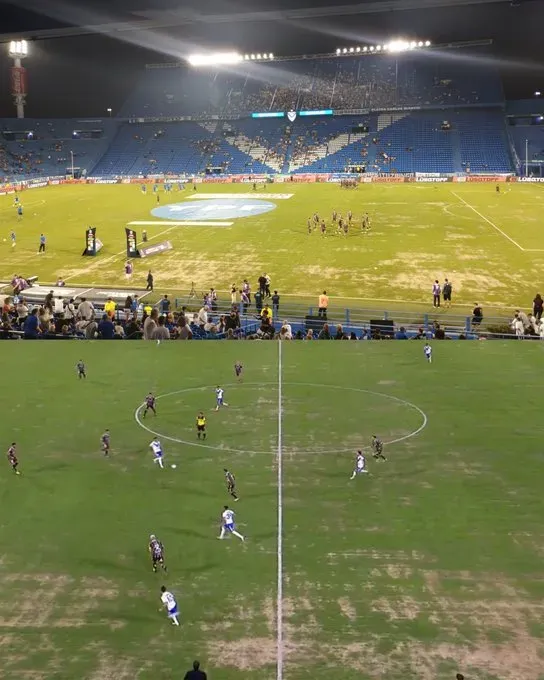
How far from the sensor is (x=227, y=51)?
410 ft

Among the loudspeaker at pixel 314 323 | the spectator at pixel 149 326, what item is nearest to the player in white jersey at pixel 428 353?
the loudspeaker at pixel 314 323

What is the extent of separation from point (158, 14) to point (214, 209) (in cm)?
5724

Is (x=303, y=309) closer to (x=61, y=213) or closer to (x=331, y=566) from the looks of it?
(x=331, y=566)

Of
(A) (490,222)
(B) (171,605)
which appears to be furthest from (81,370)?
(A) (490,222)

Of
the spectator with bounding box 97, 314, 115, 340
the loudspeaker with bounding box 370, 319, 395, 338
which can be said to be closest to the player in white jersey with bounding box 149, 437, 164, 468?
the spectator with bounding box 97, 314, 115, 340

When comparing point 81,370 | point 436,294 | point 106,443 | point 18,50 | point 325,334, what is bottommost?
point 106,443

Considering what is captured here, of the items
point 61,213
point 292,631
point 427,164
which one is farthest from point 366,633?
point 427,164

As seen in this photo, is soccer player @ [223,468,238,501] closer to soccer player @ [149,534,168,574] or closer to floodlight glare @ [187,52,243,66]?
soccer player @ [149,534,168,574]

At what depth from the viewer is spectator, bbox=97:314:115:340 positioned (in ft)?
88.2

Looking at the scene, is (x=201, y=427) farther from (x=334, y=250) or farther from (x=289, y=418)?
(x=334, y=250)

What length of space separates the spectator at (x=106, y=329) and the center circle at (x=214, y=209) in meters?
42.4

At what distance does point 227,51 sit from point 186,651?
426 ft

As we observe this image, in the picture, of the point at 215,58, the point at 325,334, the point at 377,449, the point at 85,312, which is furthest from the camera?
the point at 215,58

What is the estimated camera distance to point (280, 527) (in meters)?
13.5
